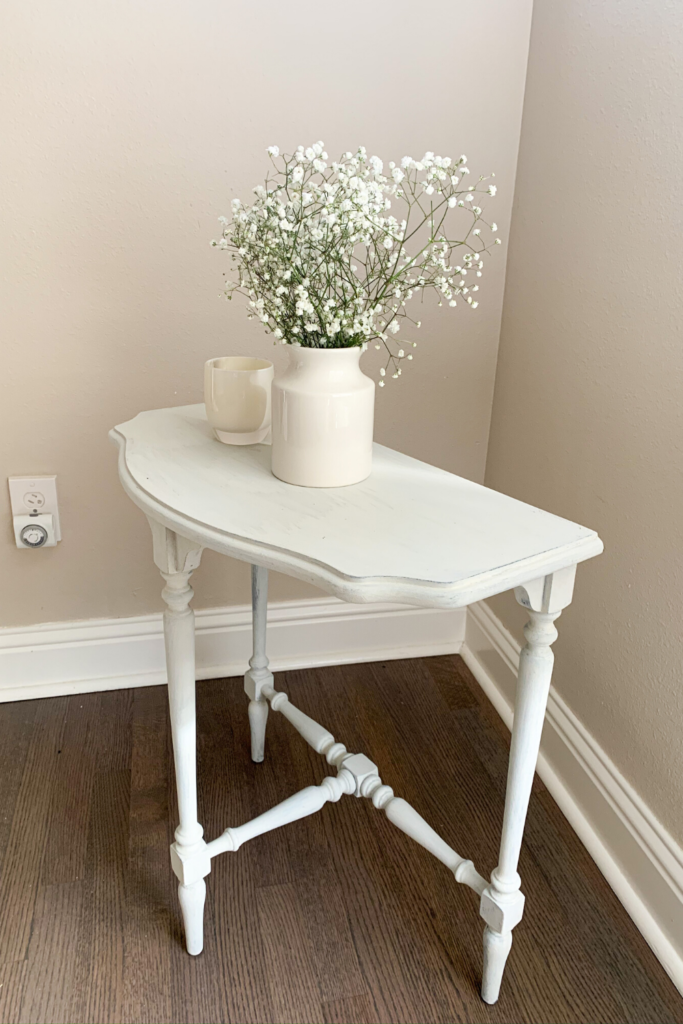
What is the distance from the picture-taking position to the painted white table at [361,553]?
745mm

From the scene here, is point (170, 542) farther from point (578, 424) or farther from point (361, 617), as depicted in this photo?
point (361, 617)

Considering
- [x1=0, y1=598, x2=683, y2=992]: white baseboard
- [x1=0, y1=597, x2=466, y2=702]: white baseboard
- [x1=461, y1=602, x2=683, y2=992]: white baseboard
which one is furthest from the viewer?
[x1=0, y1=597, x2=466, y2=702]: white baseboard

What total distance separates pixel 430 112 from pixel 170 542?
99 cm

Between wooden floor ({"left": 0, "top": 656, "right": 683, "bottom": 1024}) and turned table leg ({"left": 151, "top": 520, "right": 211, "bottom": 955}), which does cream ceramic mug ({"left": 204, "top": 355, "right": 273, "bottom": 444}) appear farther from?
wooden floor ({"left": 0, "top": 656, "right": 683, "bottom": 1024})

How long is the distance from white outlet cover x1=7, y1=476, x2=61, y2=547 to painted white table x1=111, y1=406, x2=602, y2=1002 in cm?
43

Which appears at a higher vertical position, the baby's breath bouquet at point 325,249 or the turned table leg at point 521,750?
the baby's breath bouquet at point 325,249

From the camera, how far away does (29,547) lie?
1.49 metres

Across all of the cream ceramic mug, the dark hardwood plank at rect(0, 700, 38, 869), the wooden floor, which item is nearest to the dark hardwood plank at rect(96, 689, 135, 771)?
the wooden floor

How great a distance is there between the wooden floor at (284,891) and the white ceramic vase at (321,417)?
0.66 meters

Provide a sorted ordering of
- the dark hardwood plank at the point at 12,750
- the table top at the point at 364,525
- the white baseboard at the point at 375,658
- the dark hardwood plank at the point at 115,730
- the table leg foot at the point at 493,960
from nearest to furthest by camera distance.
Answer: the table top at the point at 364,525 → the table leg foot at the point at 493,960 → the white baseboard at the point at 375,658 → the dark hardwood plank at the point at 12,750 → the dark hardwood plank at the point at 115,730

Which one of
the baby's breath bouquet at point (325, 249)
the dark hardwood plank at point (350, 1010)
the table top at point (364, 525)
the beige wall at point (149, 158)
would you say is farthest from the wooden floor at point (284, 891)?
the baby's breath bouquet at point (325, 249)

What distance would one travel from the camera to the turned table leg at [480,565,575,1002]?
0.82m

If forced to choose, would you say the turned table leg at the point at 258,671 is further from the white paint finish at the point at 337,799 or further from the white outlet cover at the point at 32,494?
the white outlet cover at the point at 32,494

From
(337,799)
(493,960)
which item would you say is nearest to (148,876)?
(337,799)
